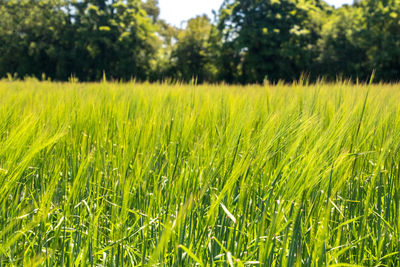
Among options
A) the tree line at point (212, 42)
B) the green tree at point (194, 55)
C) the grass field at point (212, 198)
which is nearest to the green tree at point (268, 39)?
the tree line at point (212, 42)

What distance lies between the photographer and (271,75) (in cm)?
1625

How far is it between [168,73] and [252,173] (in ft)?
58.2

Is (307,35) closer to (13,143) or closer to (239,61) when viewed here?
(239,61)

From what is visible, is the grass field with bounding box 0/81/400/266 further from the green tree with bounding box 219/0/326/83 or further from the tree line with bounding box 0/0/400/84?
the green tree with bounding box 219/0/326/83

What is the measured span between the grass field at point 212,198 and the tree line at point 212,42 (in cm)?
1377

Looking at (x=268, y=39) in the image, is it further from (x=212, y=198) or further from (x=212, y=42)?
(x=212, y=198)

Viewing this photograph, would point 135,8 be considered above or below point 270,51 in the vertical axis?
above

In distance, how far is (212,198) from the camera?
0.74m

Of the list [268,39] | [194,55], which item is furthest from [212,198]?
[194,55]

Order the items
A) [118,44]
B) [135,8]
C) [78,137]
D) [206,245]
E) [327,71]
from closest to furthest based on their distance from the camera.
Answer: [206,245], [78,137], [327,71], [118,44], [135,8]

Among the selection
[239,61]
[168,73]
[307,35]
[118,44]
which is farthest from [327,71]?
[118,44]

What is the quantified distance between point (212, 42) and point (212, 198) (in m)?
17.3

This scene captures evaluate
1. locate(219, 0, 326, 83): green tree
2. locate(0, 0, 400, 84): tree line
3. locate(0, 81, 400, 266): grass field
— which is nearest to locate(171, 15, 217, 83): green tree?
locate(0, 0, 400, 84): tree line

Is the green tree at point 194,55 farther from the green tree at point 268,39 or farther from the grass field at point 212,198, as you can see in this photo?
the grass field at point 212,198
